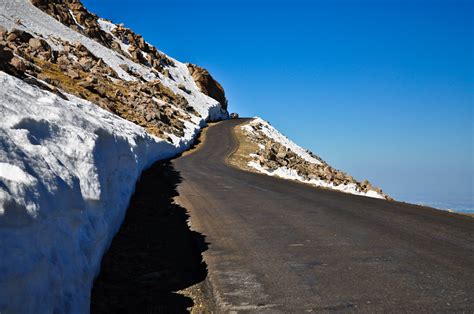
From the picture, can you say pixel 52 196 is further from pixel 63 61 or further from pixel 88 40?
pixel 88 40

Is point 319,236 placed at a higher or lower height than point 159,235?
higher

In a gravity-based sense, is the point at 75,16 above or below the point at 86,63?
above

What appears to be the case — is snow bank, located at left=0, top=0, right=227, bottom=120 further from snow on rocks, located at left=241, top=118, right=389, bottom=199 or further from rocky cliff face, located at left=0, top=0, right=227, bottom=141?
snow on rocks, located at left=241, top=118, right=389, bottom=199

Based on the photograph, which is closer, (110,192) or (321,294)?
(321,294)

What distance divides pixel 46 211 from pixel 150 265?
3886mm

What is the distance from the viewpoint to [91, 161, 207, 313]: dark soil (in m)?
6.03

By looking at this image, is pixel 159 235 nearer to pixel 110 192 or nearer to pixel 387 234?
pixel 110 192

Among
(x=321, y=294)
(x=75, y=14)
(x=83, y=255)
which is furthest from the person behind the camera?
(x=75, y=14)

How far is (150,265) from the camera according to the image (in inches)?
310

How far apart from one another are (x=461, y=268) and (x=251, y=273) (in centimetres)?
346

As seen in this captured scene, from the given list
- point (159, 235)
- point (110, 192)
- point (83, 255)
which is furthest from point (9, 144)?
point (159, 235)

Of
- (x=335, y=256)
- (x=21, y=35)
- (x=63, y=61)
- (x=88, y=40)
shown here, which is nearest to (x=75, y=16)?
(x=88, y=40)

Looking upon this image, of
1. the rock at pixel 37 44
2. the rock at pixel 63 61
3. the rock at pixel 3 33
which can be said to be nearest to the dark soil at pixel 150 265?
the rock at pixel 63 61

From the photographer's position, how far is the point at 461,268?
6.82 meters
